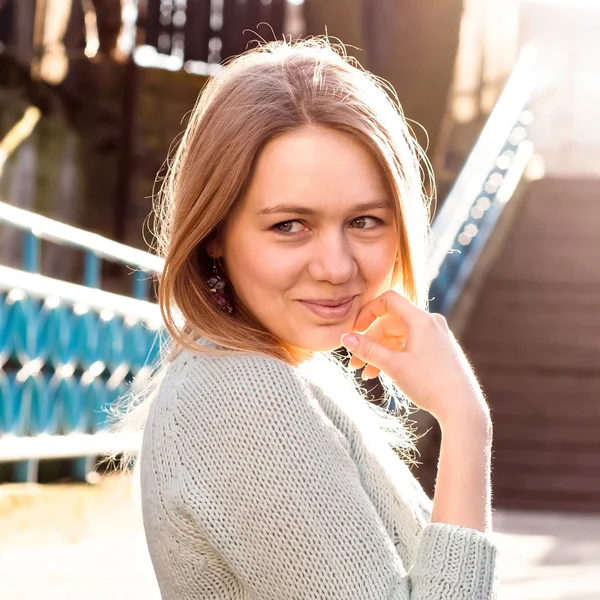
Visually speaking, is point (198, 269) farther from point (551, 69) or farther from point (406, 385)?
point (551, 69)

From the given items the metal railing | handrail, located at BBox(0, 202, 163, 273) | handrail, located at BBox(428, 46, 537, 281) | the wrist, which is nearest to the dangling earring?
the wrist

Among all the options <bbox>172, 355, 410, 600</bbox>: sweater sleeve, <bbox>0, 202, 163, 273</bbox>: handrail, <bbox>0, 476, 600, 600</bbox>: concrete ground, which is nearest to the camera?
<bbox>172, 355, 410, 600</bbox>: sweater sleeve

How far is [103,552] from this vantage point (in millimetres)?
4250

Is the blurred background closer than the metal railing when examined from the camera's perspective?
Yes

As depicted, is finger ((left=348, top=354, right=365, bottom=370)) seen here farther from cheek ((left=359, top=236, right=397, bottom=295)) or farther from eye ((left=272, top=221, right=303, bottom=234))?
eye ((left=272, top=221, right=303, bottom=234))

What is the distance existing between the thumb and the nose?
90 millimetres

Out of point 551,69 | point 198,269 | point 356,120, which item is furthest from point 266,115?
point 551,69

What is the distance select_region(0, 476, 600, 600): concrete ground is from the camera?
12.5 feet

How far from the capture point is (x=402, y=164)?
5.86 ft

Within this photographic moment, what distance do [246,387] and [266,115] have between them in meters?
0.42

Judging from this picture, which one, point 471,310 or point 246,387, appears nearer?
point 246,387

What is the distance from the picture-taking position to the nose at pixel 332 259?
1.68m

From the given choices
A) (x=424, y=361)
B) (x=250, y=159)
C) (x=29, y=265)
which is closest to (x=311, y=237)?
(x=250, y=159)

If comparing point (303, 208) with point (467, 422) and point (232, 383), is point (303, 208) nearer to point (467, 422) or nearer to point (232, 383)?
point (232, 383)
